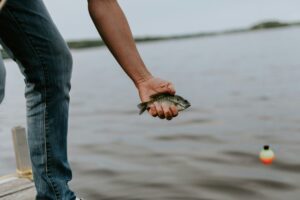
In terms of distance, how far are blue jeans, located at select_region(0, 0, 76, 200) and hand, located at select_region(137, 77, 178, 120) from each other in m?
0.46

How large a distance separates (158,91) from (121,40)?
0.36 m

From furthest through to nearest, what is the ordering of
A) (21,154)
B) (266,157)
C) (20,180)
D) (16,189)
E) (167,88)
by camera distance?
(266,157)
(21,154)
(20,180)
(16,189)
(167,88)

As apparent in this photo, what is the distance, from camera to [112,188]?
7.83m

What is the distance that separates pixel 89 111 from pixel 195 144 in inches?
346

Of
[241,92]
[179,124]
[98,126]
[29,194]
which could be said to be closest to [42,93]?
[29,194]

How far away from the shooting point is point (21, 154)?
541cm

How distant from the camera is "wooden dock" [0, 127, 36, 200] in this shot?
459cm

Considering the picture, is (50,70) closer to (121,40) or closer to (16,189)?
(121,40)

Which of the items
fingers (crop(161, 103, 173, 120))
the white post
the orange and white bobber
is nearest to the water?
the orange and white bobber

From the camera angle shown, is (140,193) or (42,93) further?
(140,193)

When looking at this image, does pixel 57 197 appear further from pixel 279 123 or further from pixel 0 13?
pixel 279 123

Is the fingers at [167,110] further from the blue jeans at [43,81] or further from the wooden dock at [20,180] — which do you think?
the wooden dock at [20,180]

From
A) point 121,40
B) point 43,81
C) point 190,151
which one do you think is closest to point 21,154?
point 43,81

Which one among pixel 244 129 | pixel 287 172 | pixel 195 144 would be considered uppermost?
pixel 244 129
